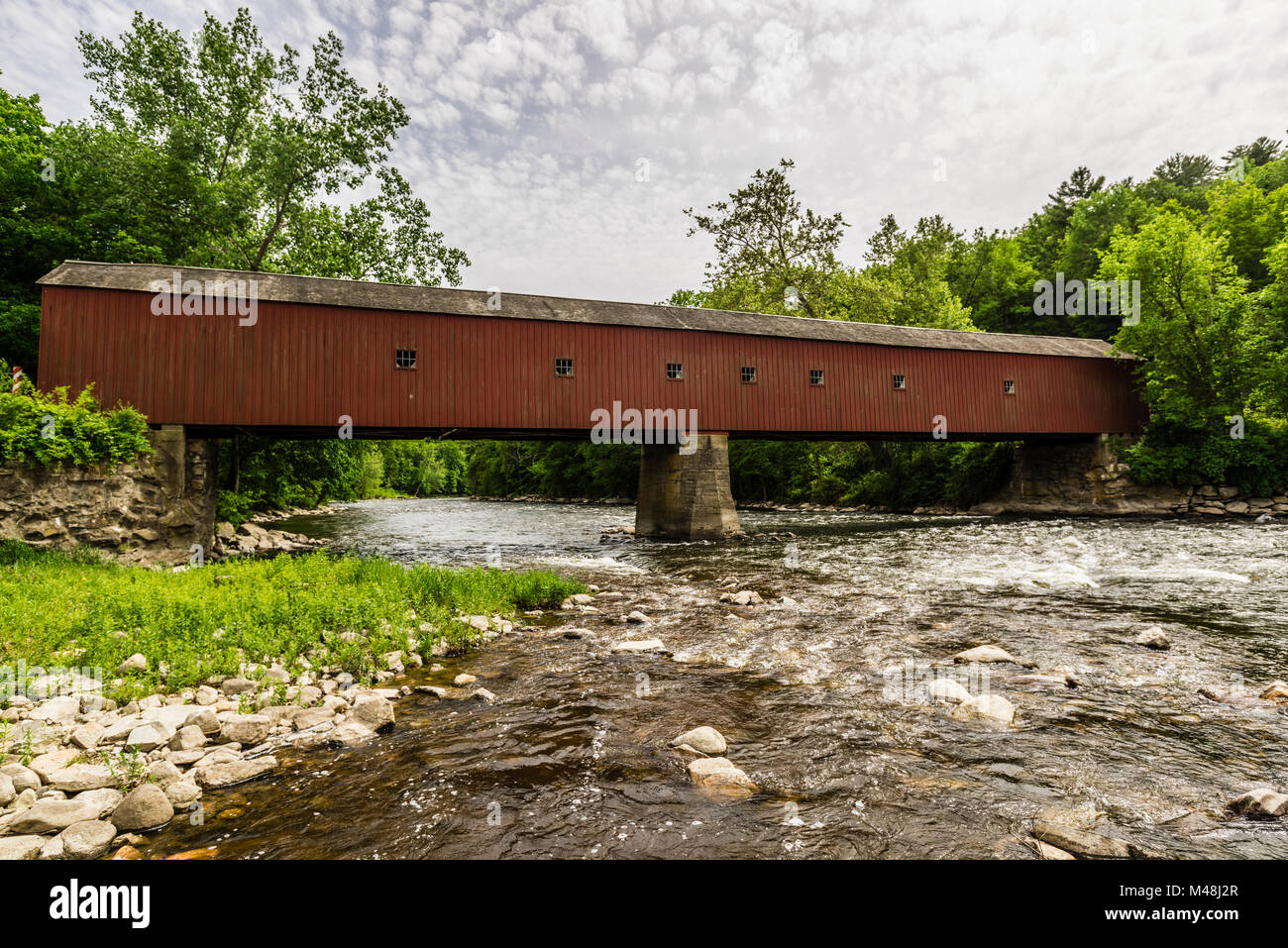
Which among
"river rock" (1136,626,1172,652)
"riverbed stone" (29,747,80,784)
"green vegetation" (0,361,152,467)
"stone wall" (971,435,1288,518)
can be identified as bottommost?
"river rock" (1136,626,1172,652)

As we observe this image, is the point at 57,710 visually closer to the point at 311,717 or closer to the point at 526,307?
the point at 311,717

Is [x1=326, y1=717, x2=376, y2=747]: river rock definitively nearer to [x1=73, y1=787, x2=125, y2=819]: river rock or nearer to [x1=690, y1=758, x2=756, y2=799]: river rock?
[x1=73, y1=787, x2=125, y2=819]: river rock

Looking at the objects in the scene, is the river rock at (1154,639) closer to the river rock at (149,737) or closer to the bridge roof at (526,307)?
the river rock at (149,737)

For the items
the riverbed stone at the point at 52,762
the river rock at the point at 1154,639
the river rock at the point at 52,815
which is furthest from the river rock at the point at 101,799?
the river rock at the point at 1154,639

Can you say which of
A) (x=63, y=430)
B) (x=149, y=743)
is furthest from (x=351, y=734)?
(x=63, y=430)

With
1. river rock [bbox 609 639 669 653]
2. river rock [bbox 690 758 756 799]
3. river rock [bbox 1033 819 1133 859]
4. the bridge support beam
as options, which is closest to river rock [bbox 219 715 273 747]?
river rock [bbox 690 758 756 799]

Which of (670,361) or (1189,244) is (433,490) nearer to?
(670,361)

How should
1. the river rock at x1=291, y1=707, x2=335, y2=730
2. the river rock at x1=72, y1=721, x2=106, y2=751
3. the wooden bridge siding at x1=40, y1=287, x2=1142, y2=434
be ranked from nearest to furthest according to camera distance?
the river rock at x1=72, y1=721, x2=106, y2=751 < the river rock at x1=291, y1=707, x2=335, y2=730 < the wooden bridge siding at x1=40, y1=287, x2=1142, y2=434

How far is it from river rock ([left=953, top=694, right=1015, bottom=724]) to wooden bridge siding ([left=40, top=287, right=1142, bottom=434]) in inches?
544

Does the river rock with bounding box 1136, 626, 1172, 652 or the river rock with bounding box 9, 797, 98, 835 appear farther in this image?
the river rock with bounding box 1136, 626, 1172, 652

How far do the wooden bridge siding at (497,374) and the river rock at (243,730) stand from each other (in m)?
12.3

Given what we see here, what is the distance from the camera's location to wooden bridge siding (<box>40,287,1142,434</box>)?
13219mm
